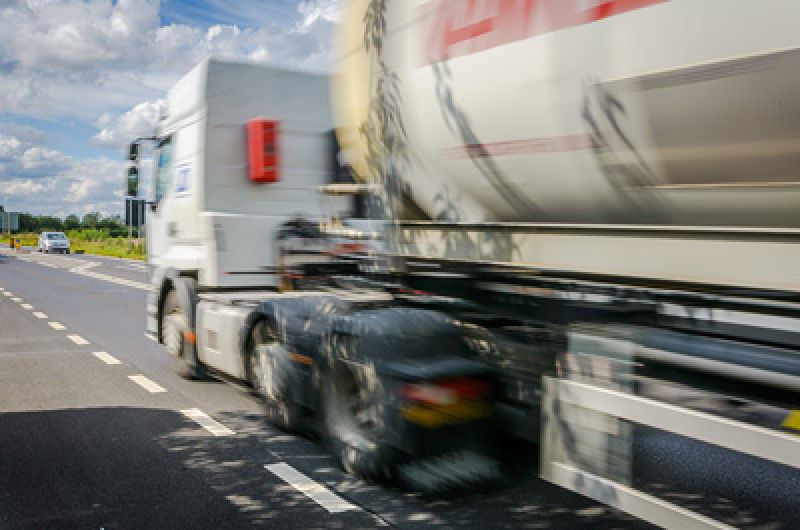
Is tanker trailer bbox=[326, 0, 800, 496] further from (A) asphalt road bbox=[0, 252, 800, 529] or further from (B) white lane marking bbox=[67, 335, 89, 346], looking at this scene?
(B) white lane marking bbox=[67, 335, 89, 346]

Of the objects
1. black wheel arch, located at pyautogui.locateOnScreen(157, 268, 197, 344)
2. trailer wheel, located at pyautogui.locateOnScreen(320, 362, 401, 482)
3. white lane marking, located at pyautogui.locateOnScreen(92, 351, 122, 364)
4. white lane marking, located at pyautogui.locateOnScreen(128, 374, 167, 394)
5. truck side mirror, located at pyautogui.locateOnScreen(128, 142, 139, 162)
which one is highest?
truck side mirror, located at pyautogui.locateOnScreen(128, 142, 139, 162)

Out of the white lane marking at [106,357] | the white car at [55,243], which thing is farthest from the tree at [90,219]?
the white lane marking at [106,357]

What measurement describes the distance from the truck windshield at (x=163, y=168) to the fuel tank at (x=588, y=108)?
3.81m

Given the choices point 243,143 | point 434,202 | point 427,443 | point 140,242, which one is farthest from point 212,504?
point 140,242

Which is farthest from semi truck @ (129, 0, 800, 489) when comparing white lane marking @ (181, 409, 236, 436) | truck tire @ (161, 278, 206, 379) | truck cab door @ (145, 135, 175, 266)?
truck cab door @ (145, 135, 175, 266)

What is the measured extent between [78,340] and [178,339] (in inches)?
151

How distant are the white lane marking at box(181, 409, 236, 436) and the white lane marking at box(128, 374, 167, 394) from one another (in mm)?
976

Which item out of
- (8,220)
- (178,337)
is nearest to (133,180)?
(178,337)

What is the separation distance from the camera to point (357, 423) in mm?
4715

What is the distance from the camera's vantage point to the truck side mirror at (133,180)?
8.80 metres

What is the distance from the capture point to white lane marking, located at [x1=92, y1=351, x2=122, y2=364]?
9055 millimetres

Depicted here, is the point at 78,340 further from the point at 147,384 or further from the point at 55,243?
the point at 55,243

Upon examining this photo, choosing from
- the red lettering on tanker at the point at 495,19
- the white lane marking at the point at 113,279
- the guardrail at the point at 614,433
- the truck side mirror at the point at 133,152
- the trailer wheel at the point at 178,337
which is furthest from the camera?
the white lane marking at the point at 113,279

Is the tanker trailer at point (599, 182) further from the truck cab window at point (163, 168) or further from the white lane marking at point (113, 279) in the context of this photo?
the white lane marking at point (113, 279)
